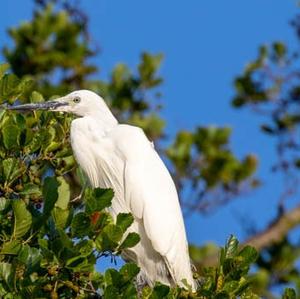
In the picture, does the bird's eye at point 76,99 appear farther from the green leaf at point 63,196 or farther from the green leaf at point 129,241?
the green leaf at point 129,241

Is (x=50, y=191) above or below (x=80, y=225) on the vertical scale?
above

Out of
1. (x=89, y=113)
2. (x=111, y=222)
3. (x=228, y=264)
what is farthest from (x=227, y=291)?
(x=89, y=113)

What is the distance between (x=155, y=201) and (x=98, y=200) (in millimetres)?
1242

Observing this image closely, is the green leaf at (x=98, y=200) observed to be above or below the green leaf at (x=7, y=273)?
above

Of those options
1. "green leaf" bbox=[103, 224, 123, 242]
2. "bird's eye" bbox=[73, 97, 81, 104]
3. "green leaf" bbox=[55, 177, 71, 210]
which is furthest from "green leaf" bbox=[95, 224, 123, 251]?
"bird's eye" bbox=[73, 97, 81, 104]

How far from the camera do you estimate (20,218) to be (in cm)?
412

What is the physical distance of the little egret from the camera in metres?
5.26

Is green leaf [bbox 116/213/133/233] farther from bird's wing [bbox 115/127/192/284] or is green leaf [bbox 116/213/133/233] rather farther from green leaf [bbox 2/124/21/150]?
bird's wing [bbox 115/127/192/284]

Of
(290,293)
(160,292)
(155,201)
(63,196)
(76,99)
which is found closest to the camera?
(160,292)

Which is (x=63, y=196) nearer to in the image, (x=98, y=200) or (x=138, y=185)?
(x=98, y=200)

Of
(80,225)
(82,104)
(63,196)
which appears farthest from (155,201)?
(80,225)

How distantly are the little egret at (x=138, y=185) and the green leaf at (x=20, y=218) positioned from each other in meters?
1.14

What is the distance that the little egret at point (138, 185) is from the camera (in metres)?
5.26

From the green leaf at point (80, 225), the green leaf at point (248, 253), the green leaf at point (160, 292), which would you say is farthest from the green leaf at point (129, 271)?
the green leaf at point (248, 253)
